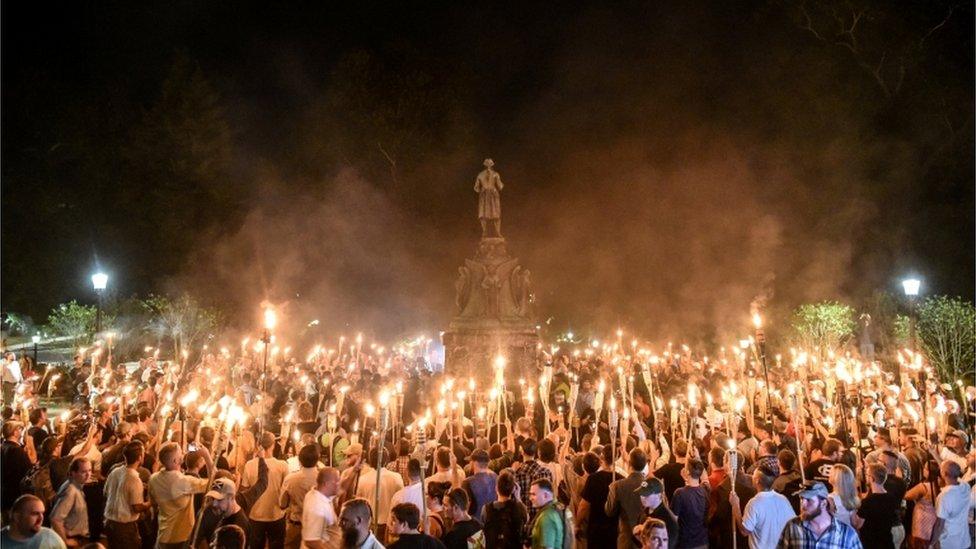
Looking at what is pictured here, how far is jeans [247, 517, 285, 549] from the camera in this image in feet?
24.8

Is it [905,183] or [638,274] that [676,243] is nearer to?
[638,274]

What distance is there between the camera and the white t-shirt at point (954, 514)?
22.9ft

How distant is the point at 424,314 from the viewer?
4366cm

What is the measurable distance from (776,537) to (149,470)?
6610 millimetres

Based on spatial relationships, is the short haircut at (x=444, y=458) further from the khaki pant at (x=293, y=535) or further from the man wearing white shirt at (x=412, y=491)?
the khaki pant at (x=293, y=535)

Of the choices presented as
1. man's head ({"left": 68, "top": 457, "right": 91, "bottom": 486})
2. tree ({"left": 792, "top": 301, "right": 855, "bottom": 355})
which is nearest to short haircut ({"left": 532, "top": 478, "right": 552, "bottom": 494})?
man's head ({"left": 68, "top": 457, "right": 91, "bottom": 486})

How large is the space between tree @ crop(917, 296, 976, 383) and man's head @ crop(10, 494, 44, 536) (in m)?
23.2

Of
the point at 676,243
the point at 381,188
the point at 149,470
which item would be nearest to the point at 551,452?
the point at 149,470

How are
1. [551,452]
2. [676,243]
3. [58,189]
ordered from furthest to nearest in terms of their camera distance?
[676,243], [58,189], [551,452]

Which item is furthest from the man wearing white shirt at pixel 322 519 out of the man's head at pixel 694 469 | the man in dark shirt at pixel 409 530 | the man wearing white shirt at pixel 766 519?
the man wearing white shirt at pixel 766 519

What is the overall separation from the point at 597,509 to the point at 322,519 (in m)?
2.74

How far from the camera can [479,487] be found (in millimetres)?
7375

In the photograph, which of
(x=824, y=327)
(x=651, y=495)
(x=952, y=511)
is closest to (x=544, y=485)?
(x=651, y=495)

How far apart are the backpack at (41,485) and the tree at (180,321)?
2256 cm
